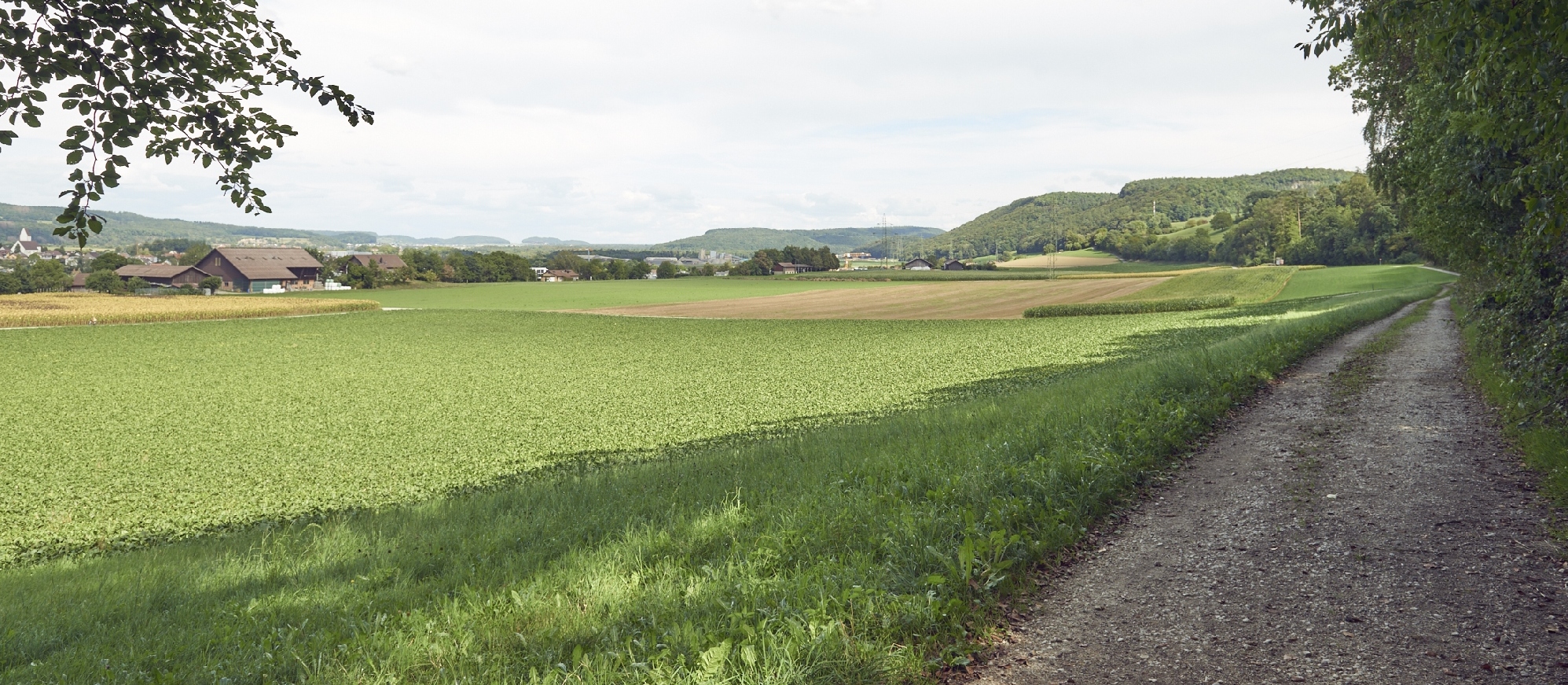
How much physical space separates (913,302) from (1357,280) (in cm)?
4306

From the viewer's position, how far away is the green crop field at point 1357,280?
72.8 m

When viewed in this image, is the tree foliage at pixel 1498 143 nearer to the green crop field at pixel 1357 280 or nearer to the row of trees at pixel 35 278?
the green crop field at pixel 1357 280

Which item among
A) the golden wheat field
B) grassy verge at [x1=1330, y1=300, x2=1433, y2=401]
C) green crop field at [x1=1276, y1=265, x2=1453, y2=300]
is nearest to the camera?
grassy verge at [x1=1330, y1=300, x2=1433, y2=401]

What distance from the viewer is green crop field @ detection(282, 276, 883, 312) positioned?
303 ft

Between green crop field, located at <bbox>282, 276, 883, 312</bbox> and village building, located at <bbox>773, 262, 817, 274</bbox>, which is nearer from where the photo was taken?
green crop field, located at <bbox>282, 276, 883, 312</bbox>

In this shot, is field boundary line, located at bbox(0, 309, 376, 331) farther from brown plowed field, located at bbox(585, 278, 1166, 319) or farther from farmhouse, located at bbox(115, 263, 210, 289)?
farmhouse, located at bbox(115, 263, 210, 289)

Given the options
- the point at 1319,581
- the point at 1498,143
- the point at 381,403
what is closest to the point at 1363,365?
the point at 1498,143

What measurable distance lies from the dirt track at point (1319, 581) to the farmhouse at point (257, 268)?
129435 millimetres

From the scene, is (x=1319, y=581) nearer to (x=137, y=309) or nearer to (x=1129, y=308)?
(x=1129, y=308)

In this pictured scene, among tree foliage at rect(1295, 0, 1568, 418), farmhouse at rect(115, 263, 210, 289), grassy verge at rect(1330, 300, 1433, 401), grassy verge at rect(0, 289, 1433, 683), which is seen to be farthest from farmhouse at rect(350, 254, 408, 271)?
tree foliage at rect(1295, 0, 1568, 418)

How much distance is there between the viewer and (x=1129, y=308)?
202ft

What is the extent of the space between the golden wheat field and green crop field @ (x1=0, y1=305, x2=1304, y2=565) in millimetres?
8887

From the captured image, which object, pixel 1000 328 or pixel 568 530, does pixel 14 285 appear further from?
pixel 568 530

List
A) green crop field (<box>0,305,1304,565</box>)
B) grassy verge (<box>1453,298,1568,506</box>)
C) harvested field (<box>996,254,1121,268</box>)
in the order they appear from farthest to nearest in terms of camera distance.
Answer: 1. harvested field (<box>996,254,1121,268</box>)
2. green crop field (<box>0,305,1304,565</box>)
3. grassy verge (<box>1453,298,1568,506</box>)
